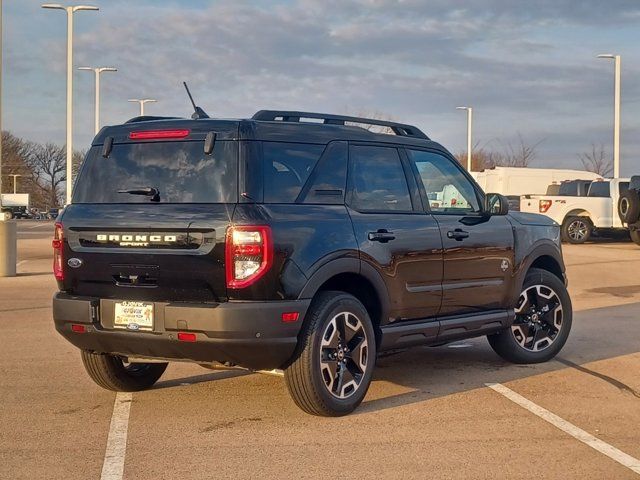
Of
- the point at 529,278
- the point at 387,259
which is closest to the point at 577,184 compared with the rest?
the point at 529,278

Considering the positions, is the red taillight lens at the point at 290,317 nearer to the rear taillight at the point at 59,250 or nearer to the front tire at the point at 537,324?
the rear taillight at the point at 59,250

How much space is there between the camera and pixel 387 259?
6.39 meters

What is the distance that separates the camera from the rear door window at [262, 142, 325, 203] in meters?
5.80

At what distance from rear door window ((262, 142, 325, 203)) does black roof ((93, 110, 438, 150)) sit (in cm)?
6

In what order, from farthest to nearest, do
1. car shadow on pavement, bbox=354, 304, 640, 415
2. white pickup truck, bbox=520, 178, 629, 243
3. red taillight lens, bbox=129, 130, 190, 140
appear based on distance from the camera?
white pickup truck, bbox=520, 178, 629, 243 < car shadow on pavement, bbox=354, 304, 640, 415 < red taillight lens, bbox=129, 130, 190, 140

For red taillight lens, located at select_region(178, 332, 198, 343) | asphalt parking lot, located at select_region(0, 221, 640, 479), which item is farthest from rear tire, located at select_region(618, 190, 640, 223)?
red taillight lens, located at select_region(178, 332, 198, 343)

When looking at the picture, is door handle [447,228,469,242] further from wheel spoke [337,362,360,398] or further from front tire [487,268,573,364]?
wheel spoke [337,362,360,398]

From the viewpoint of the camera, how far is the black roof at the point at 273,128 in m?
5.86

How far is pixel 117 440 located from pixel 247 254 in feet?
4.58

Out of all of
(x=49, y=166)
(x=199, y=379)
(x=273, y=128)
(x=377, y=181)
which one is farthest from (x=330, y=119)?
(x=49, y=166)

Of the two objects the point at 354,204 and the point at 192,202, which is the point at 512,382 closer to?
the point at 354,204

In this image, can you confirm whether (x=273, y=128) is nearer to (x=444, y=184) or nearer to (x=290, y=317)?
(x=290, y=317)

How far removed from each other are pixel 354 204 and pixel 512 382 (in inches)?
85.2

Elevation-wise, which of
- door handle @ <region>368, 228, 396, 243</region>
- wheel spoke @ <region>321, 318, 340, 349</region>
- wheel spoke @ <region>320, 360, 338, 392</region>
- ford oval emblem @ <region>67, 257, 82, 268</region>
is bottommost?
wheel spoke @ <region>320, 360, 338, 392</region>
